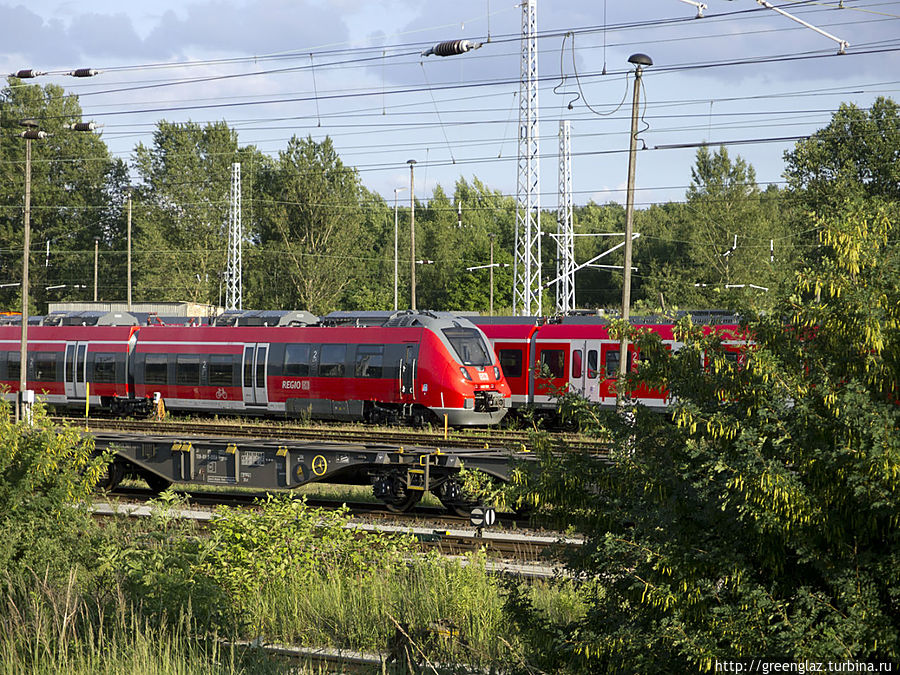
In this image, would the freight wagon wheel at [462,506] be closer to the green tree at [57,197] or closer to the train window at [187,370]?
the train window at [187,370]

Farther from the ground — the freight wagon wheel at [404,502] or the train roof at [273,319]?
the train roof at [273,319]

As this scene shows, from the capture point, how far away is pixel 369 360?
27.0 metres

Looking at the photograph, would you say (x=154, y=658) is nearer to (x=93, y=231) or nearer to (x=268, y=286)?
(x=268, y=286)

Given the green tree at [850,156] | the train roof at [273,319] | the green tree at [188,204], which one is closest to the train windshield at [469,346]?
the train roof at [273,319]

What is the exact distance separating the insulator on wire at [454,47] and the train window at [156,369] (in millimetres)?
16092

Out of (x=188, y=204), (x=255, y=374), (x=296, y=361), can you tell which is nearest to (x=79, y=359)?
(x=255, y=374)

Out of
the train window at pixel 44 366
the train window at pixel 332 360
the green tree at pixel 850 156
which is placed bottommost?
the train window at pixel 44 366

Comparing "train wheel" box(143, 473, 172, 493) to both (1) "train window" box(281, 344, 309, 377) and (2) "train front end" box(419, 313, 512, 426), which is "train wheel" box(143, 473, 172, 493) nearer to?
(2) "train front end" box(419, 313, 512, 426)

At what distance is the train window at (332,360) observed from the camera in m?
27.6

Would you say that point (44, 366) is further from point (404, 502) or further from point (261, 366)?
point (404, 502)

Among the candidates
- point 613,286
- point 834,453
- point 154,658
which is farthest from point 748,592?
point 613,286

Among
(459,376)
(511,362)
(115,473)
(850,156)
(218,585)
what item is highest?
(850,156)

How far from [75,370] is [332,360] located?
11180 millimetres

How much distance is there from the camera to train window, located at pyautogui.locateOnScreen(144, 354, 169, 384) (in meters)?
31.0
